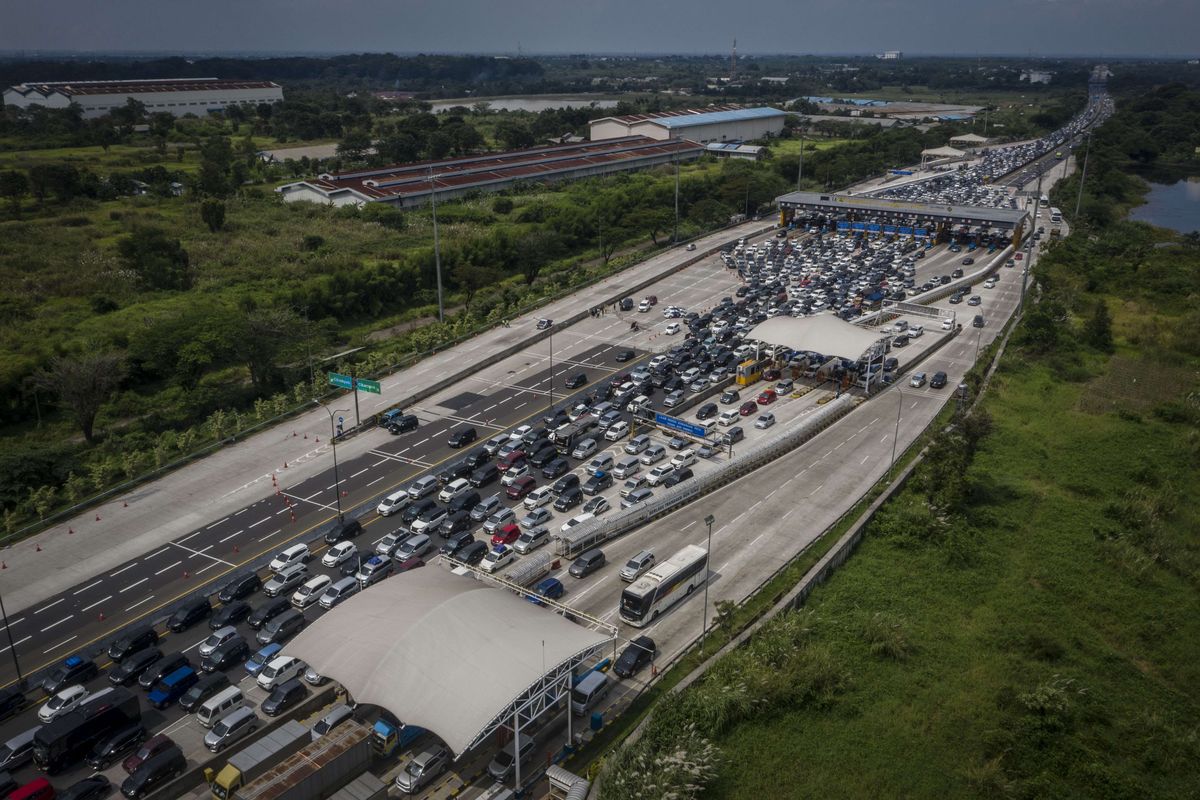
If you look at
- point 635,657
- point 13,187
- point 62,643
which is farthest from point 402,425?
point 13,187

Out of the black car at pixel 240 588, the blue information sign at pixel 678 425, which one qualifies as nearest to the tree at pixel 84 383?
the black car at pixel 240 588

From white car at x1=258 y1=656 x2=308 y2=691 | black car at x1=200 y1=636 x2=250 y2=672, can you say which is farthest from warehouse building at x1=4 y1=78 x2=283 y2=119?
white car at x1=258 y1=656 x2=308 y2=691

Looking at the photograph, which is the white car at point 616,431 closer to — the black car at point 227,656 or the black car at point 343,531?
the black car at point 343,531

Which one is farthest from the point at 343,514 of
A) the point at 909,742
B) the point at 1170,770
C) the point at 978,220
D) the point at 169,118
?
the point at 169,118

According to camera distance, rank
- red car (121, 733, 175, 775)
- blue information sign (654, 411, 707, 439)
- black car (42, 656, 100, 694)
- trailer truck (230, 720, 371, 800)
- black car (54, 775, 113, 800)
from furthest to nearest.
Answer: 1. blue information sign (654, 411, 707, 439)
2. black car (42, 656, 100, 694)
3. red car (121, 733, 175, 775)
4. black car (54, 775, 113, 800)
5. trailer truck (230, 720, 371, 800)

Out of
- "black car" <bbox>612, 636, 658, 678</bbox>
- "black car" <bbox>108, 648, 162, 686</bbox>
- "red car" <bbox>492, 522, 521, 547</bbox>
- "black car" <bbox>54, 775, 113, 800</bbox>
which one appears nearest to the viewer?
"black car" <bbox>54, 775, 113, 800</bbox>

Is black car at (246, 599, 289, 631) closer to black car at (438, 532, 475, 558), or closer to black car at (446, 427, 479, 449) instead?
black car at (438, 532, 475, 558)
